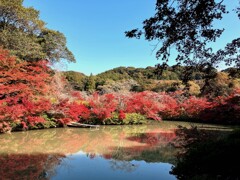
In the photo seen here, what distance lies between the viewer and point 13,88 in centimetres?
1062

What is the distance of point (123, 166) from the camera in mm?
6293

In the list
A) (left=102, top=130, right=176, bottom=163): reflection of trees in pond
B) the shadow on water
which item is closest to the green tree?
(left=102, top=130, right=176, bottom=163): reflection of trees in pond

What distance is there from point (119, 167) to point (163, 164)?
121 cm

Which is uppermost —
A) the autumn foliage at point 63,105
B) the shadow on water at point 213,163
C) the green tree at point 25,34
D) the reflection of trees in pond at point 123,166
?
the green tree at point 25,34

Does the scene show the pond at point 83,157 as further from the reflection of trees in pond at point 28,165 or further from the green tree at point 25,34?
the green tree at point 25,34

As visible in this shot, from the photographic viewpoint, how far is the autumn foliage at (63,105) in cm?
1074

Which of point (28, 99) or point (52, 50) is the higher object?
point (52, 50)

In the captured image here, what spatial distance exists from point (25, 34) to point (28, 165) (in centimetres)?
890

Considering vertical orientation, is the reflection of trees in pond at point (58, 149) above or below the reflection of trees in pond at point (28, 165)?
above

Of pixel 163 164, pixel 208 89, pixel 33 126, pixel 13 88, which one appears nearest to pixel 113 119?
pixel 33 126

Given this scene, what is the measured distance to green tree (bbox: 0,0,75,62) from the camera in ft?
40.2

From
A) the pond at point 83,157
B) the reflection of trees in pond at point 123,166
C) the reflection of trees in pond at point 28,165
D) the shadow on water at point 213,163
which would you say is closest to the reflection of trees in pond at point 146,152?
the pond at point 83,157

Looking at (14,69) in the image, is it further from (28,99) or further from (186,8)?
(186,8)

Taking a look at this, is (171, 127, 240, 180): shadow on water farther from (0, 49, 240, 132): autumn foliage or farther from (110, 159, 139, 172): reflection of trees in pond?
(0, 49, 240, 132): autumn foliage
